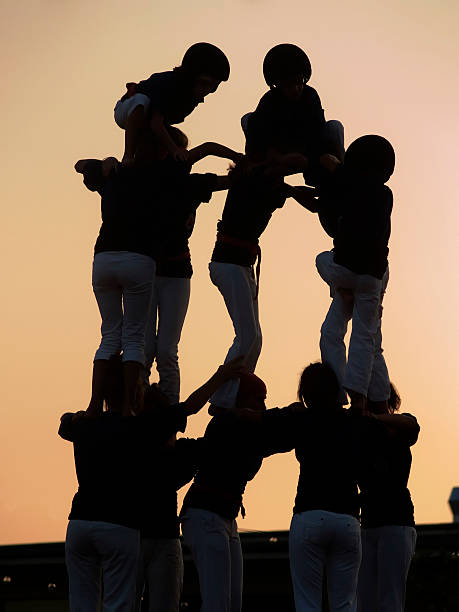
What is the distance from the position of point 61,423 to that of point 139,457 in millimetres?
1025

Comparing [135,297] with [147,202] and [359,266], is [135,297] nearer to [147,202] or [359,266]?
[147,202]

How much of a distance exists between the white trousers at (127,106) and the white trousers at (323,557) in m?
4.43

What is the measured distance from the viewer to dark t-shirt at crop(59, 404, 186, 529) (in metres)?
9.70

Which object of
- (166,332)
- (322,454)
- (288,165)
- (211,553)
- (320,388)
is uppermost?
(288,165)

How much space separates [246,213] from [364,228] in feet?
4.32

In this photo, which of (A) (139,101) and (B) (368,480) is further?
(A) (139,101)

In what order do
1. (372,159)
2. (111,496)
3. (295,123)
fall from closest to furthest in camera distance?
(111,496) → (372,159) → (295,123)

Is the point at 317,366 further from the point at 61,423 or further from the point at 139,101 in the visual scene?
the point at 139,101

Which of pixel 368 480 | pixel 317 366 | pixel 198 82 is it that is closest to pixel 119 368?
pixel 317 366

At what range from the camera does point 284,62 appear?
11.7 metres

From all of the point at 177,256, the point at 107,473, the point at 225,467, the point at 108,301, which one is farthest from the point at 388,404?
the point at 107,473

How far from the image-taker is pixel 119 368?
33.6 feet

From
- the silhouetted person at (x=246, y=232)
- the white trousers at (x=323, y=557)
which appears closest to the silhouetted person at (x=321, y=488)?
the white trousers at (x=323, y=557)

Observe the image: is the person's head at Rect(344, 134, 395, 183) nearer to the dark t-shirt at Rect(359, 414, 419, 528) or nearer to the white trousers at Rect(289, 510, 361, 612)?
the dark t-shirt at Rect(359, 414, 419, 528)
